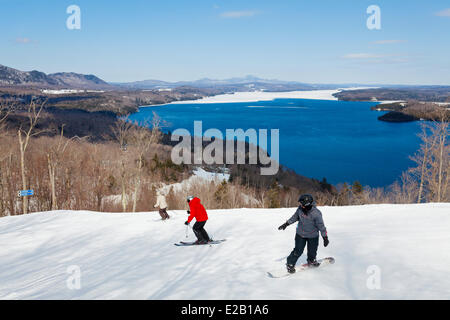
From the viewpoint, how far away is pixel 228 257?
7.33 metres

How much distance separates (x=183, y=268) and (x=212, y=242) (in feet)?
6.65

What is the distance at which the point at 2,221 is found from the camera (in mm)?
12766

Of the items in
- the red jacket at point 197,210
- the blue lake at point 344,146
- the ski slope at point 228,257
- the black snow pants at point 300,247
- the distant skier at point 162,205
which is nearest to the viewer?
the ski slope at point 228,257

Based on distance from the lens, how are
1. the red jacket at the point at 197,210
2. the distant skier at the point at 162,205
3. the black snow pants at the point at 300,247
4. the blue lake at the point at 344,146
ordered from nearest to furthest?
the black snow pants at the point at 300,247, the red jacket at the point at 197,210, the distant skier at the point at 162,205, the blue lake at the point at 344,146

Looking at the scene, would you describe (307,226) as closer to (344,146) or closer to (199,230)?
(199,230)

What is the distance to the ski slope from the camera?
526 centimetres

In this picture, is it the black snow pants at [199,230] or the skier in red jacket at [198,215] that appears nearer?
the skier in red jacket at [198,215]

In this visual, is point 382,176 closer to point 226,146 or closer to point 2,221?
point 226,146

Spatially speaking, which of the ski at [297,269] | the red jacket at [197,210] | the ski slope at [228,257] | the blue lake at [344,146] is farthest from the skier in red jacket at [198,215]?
the blue lake at [344,146]

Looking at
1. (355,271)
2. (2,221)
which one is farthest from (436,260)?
(2,221)

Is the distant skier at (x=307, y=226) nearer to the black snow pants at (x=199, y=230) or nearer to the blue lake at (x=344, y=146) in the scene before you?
the black snow pants at (x=199, y=230)

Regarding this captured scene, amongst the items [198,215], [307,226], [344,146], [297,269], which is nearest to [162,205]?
[198,215]

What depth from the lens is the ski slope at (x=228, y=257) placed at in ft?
17.3

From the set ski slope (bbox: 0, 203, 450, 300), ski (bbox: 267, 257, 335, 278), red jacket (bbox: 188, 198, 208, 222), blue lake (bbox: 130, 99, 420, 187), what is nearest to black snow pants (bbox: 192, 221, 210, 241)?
red jacket (bbox: 188, 198, 208, 222)
